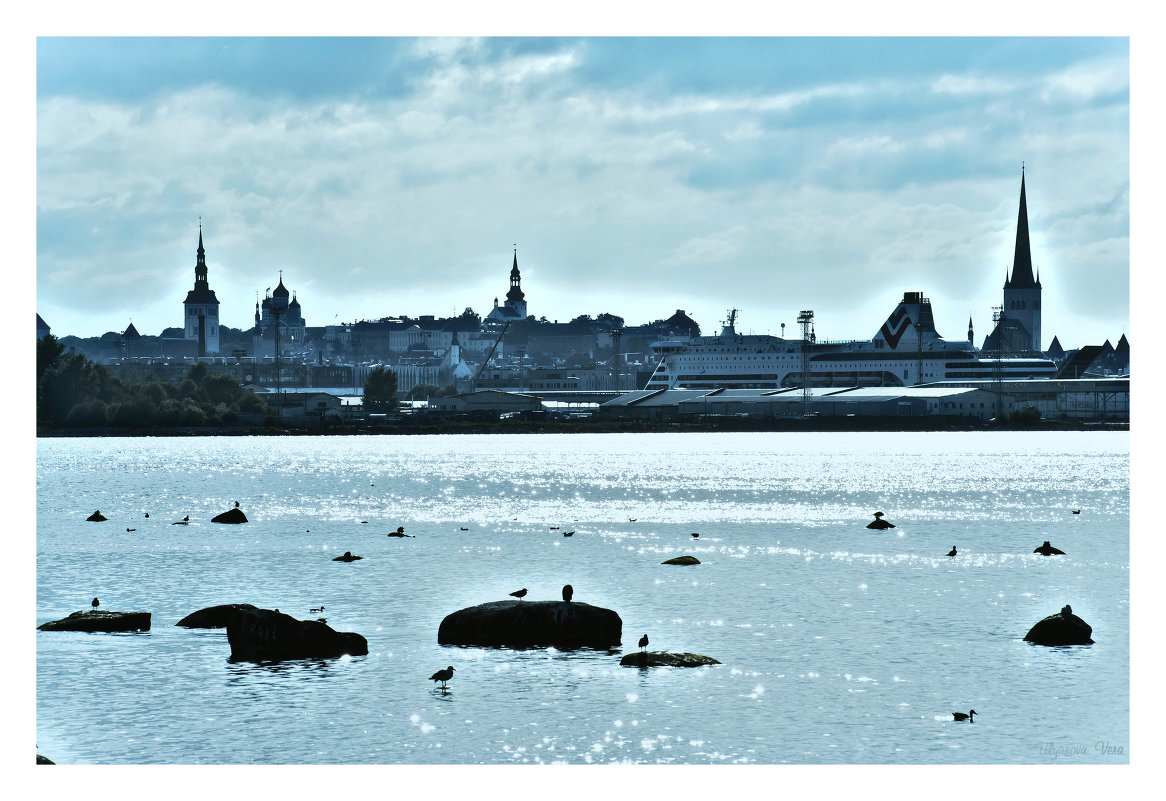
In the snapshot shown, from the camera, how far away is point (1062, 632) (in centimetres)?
2722

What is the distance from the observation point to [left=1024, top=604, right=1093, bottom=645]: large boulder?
27.1 meters

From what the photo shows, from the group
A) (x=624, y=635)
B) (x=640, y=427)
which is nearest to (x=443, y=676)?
(x=624, y=635)

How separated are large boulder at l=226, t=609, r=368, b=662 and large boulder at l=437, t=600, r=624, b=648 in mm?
2028

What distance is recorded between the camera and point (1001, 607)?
105 ft

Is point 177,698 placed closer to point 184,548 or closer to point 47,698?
point 47,698

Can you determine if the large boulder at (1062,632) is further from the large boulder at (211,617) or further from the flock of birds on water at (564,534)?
the large boulder at (211,617)

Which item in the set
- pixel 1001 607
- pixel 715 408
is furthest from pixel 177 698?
pixel 715 408

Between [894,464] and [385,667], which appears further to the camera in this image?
[894,464]

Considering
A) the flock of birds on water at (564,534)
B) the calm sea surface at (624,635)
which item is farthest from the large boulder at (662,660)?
the flock of birds on water at (564,534)

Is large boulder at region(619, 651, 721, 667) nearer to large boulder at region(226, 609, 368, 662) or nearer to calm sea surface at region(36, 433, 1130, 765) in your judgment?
calm sea surface at region(36, 433, 1130, 765)

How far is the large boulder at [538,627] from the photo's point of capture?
26.4 m

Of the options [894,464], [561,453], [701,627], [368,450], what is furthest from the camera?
[368,450]

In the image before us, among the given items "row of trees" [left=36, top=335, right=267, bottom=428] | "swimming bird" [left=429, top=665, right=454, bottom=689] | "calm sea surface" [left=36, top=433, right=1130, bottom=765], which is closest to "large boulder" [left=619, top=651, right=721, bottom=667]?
"calm sea surface" [left=36, top=433, right=1130, bottom=765]

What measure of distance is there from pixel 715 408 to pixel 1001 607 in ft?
530
